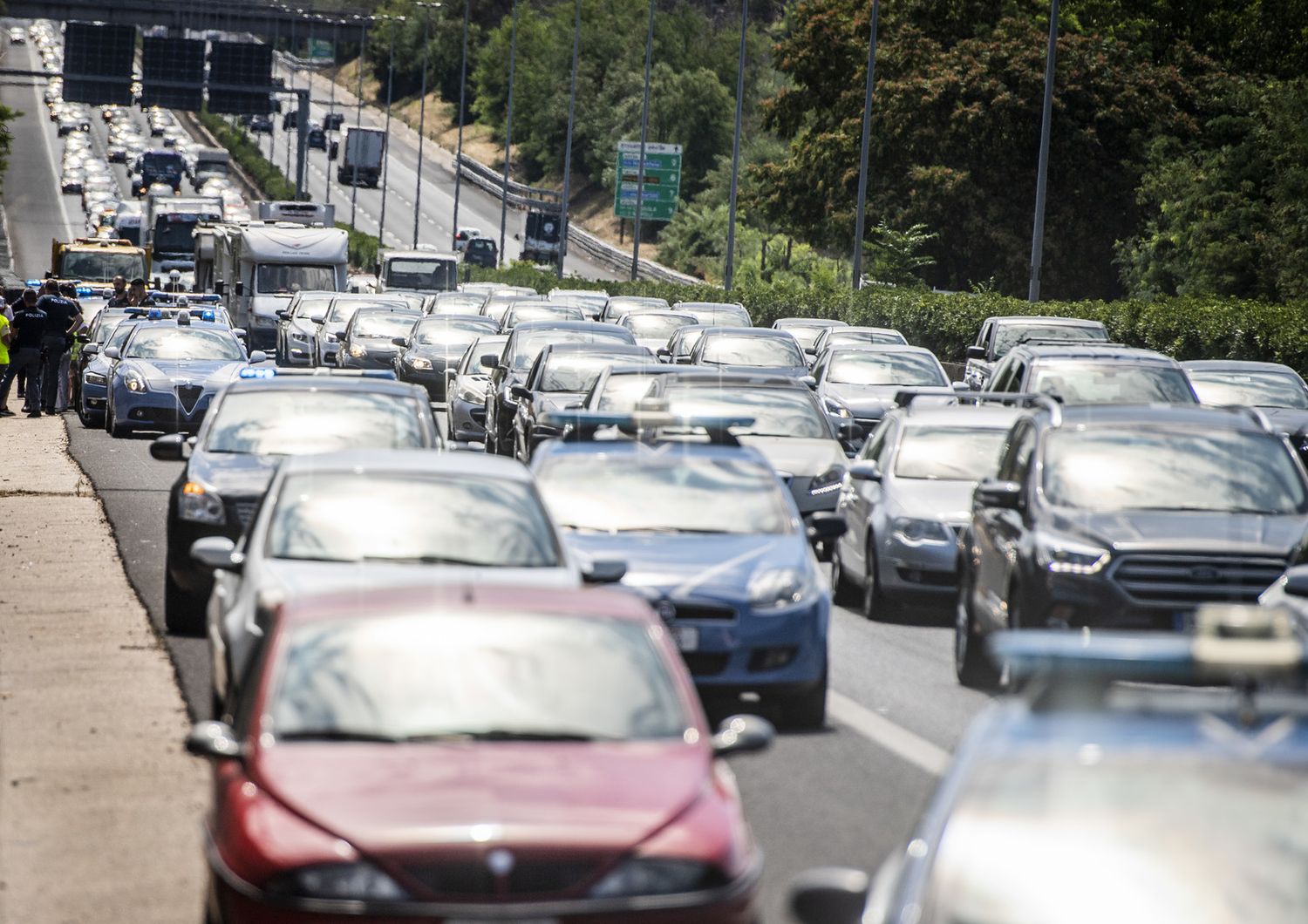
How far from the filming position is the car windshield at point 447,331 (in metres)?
36.8

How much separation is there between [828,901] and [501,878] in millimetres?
1268

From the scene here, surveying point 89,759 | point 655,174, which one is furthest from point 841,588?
point 655,174

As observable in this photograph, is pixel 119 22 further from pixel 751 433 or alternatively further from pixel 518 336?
pixel 751 433

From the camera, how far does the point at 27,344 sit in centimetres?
3369

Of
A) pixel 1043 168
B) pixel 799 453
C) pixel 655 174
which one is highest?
pixel 1043 168

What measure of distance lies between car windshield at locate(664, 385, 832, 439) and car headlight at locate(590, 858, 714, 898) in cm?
1430

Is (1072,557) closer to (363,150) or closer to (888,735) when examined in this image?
(888,735)

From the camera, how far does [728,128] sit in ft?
453

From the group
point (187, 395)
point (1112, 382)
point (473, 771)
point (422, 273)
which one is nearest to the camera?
point (473, 771)

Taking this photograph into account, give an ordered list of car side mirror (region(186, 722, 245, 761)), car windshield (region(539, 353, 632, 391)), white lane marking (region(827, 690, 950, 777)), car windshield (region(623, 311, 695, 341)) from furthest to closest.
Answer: car windshield (region(623, 311, 695, 341)) → car windshield (region(539, 353, 632, 391)) → white lane marking (region(827, 690, 950, 777)) → car side mirror (region(186, 722, 245, 761))

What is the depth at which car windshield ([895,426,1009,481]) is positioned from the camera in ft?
55.1

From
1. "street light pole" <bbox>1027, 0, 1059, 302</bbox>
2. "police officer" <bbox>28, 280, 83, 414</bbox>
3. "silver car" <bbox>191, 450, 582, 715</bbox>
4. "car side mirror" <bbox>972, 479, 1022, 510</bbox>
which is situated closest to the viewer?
"silver car" <bbox>191, 450, 582, 715</bbox>

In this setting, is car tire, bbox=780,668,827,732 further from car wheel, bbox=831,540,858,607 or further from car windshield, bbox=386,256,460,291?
car windshield, bbox=386,256,460,291

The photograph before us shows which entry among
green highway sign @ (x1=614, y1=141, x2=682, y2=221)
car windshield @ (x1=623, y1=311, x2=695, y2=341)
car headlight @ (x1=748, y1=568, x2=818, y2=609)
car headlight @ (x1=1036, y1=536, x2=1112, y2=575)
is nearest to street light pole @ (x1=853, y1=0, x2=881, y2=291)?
car windshield @ (x1=623, y1=311, x2=695, y2=341)
